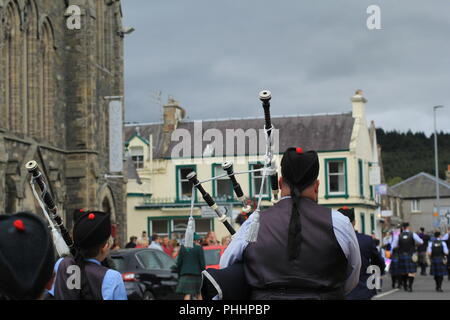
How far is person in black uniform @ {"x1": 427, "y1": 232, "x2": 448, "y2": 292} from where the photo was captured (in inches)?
961

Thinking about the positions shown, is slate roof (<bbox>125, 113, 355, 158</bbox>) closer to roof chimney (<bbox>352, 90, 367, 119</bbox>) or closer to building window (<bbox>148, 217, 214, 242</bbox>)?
roof chimney (<bbox>352, 90, 367, 119</bbox>)

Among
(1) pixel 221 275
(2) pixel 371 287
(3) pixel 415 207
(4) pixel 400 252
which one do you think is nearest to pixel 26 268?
(1) pixel 221 275

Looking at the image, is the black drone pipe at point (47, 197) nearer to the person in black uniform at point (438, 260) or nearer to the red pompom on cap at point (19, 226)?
the red pompom on cap at point (19, 226)

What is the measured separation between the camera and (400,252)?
26.2 m

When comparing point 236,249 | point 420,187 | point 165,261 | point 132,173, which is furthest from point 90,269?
point 420,187

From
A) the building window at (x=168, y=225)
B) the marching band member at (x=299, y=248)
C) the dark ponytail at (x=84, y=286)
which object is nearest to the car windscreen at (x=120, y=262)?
the dark ponytail at (x=84, y=286)

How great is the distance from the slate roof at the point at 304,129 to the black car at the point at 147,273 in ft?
90.9

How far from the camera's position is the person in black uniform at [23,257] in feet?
9.73

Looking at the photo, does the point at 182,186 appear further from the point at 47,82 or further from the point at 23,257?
the point at 23,257

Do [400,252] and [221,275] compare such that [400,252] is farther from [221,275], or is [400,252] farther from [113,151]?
[221,275]

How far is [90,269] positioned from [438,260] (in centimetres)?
2177

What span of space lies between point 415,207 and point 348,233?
3581 inches

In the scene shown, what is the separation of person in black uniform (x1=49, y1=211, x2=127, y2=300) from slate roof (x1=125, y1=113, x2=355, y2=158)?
39668 millimetres

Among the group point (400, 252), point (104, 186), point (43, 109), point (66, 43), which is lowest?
point (400, 252)
